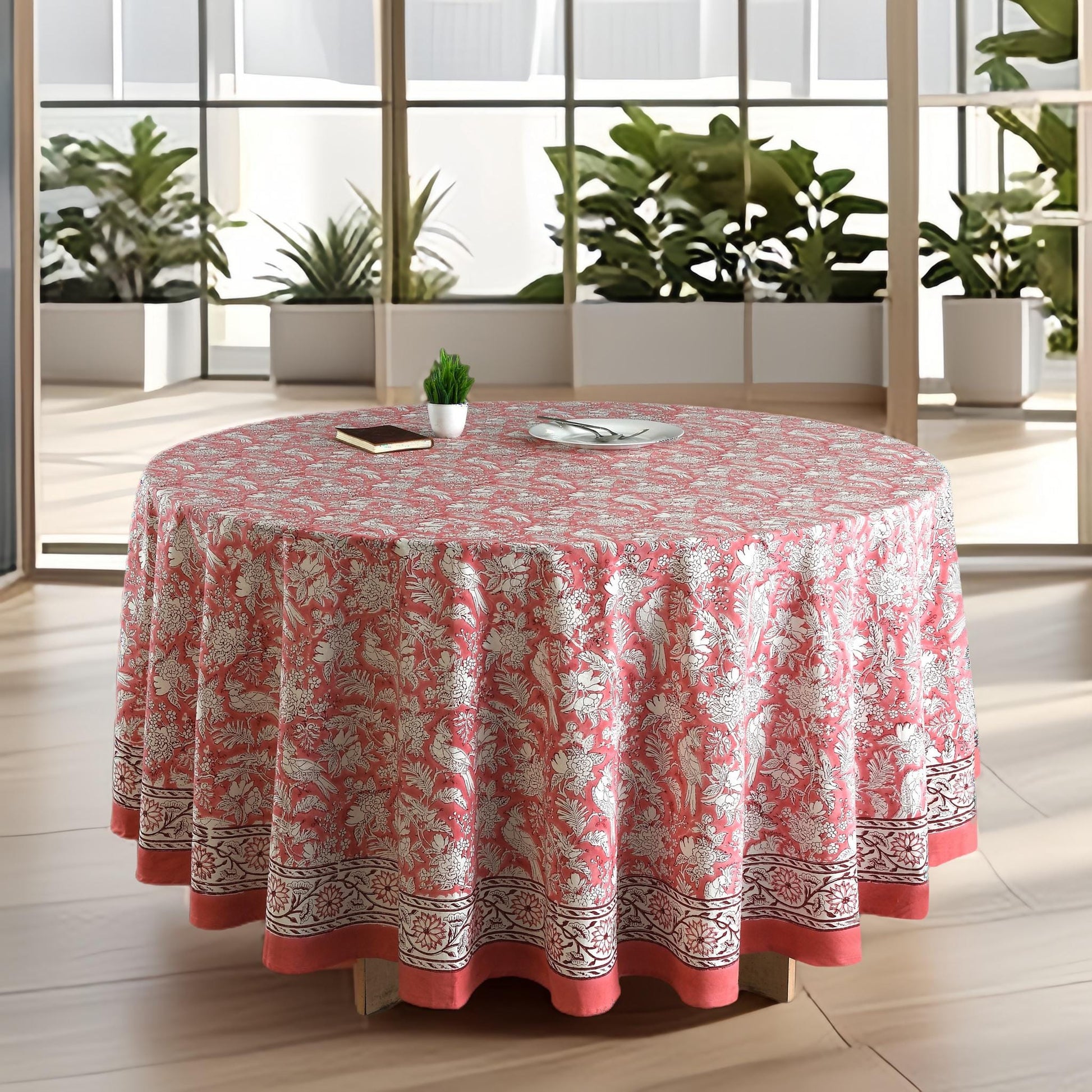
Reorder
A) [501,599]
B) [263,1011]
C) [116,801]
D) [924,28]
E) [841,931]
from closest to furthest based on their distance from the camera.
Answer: [501,599], [841,931], [263,1011], [116,801], [924,28]

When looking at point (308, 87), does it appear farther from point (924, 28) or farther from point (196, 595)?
point (196, 595)

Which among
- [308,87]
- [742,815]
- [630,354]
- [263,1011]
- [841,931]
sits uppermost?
[308,87]

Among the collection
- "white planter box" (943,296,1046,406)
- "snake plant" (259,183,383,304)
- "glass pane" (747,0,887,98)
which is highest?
"glass pane" (747,0,887,98)

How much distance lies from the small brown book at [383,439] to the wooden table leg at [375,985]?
0.76 m

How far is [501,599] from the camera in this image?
66.0 inches

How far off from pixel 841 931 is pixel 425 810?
55 cm

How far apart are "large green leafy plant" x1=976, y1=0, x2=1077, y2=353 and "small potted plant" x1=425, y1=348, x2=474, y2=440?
2.57m

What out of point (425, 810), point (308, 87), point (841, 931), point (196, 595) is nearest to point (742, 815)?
point (841, 931)

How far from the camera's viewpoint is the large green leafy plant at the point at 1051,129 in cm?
425

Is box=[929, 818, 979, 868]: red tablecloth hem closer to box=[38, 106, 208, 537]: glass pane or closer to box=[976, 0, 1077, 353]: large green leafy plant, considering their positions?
box=[976, 0, 1077, 353]: large green leafy plant

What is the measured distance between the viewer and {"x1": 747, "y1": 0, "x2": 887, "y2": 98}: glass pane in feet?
13.9

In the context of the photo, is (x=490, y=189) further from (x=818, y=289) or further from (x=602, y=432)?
(x=602, y=432)

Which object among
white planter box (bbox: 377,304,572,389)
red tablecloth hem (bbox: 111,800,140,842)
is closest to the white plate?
red tablecloth hem (bbox: 111,800,140,842)

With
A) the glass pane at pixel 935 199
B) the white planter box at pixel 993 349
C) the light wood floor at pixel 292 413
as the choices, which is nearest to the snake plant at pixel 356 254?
the light wood floor at pixel 292 413
